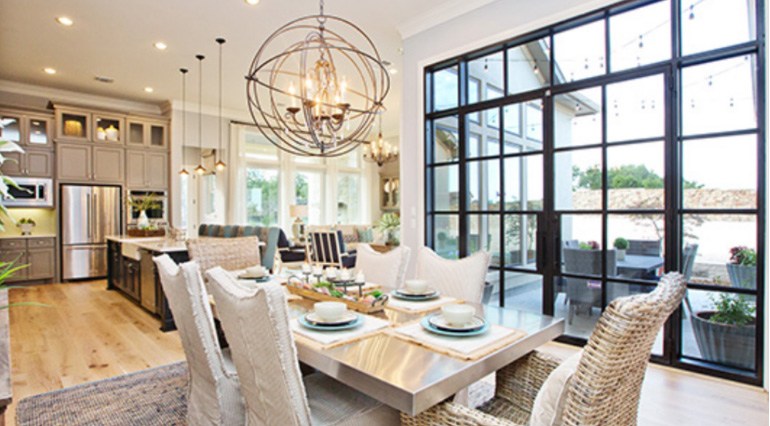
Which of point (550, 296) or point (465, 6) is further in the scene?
point (465, 6)

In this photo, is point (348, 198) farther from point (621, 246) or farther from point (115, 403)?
point (115, 403)

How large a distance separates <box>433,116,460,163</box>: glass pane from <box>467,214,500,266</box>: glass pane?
0.70 m

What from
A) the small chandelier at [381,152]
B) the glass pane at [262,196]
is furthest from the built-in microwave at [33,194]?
the small chandelier at [381,152]

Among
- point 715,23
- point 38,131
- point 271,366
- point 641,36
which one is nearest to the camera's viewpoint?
point 271,366

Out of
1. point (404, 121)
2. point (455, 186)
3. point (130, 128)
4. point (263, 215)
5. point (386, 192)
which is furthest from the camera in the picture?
point (386, 192)

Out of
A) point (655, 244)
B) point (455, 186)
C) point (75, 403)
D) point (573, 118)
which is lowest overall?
point (75, 403)

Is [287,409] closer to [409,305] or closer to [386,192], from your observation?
[409,305]

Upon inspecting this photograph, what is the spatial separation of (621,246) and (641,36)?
5.18ft

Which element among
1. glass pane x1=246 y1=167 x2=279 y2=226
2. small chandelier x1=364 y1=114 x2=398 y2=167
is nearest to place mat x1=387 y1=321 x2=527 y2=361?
small chandelier x1=364 y1=114 x2=398 y2=167

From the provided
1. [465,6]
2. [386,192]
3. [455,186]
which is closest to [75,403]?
[455,186]

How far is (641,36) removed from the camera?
302cm

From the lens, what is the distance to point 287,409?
1.24 meters

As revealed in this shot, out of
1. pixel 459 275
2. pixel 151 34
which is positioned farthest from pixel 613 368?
pixel 151 34

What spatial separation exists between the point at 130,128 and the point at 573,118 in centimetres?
730
